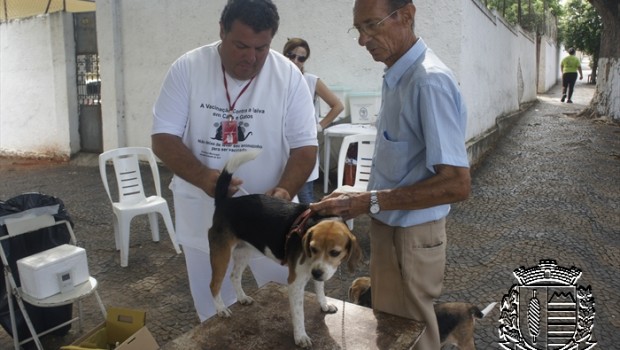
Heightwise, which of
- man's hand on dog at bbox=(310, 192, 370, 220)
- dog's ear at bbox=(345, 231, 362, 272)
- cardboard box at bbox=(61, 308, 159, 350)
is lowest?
cardboard box at bbox=(61, 308, 159, 350)

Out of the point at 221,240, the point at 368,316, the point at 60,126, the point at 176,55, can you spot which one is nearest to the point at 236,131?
the point at 221,240

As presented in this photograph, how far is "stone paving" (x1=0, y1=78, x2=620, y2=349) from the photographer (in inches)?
163

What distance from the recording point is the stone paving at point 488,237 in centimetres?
414

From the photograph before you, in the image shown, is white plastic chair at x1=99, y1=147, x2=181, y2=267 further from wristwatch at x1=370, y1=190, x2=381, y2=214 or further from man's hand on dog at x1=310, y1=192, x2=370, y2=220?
wristwatch at x1=370, y1=190, x2=381, y2=214

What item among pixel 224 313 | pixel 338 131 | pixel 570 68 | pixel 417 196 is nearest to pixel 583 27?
pixel 570 68

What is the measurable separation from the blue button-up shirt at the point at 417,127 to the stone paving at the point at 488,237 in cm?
201

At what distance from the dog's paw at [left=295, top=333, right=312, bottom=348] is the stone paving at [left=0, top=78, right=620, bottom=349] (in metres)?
1.95

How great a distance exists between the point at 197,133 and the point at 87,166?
9.18 meters

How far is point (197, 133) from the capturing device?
256 cm

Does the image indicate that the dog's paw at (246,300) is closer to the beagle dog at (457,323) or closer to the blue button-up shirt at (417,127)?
the blue button-up shirt at (417,127)

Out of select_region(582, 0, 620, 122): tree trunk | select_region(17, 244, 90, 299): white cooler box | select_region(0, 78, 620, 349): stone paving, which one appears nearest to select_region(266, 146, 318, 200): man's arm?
select_region(17, 244, 90, 299): white cooler box

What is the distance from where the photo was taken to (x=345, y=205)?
80.4 inches

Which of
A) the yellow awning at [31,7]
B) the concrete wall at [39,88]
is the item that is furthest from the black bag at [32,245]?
the yellow awning at [31,7]

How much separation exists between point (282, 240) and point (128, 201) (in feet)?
12.4
